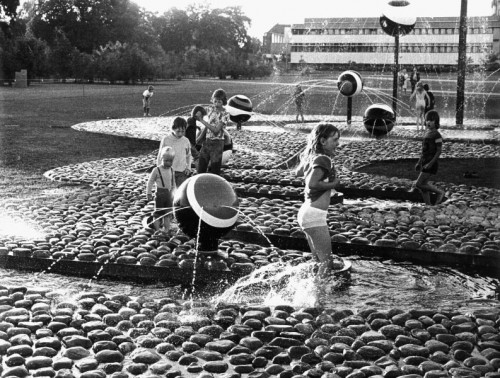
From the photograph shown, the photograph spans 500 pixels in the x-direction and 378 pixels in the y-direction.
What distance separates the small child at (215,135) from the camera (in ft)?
38.4

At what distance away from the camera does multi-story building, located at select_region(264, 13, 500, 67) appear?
3546 inches

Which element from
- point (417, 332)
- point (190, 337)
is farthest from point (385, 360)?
point (190, 337)

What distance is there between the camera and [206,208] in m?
8.02

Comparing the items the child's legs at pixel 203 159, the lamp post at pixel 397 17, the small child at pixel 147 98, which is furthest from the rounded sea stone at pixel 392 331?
the small child at pixel 147 98

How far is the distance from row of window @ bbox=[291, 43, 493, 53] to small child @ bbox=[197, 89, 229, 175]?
78748mm

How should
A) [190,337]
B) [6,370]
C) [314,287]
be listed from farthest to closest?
1. [314,287]
2. [190,337]
3. [6,370]

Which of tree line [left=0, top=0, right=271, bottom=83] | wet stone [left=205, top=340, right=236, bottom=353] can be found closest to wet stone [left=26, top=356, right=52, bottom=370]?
wet stone [left=205, top=340, right=236, bottom=353]

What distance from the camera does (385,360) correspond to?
5.44 m

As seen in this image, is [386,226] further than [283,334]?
Yes

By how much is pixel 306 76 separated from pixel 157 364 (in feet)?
270

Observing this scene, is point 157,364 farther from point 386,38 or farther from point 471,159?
point 386,38

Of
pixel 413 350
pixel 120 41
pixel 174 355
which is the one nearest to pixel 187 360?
pixel 174 355

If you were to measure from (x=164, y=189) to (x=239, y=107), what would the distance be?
44.7 ft

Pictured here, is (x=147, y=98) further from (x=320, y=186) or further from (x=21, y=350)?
(x=21, y=350)
